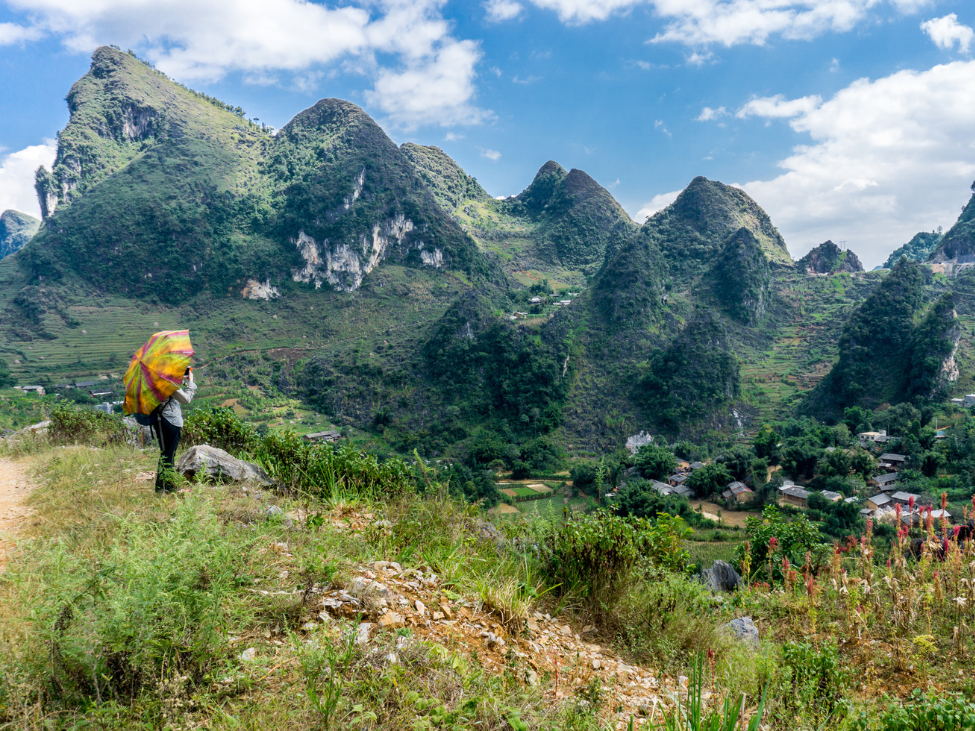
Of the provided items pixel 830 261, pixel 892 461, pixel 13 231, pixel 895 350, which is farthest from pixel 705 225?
pixel 13 231

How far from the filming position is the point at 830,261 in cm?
6288

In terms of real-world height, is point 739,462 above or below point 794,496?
above

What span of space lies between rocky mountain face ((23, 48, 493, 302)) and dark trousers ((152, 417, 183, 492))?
205ft

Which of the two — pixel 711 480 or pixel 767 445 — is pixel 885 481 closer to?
pixel 767 445

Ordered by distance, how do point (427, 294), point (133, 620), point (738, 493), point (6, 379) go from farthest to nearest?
point (427, 294)
point (6, 379)
point (738, 493)
point (133, 620)

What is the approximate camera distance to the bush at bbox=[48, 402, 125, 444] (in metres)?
6.53

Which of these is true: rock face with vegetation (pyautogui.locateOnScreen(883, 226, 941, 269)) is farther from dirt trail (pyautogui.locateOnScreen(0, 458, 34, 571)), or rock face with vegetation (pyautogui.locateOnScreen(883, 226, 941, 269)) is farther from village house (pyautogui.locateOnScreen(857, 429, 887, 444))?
dirt trail (pyautogui.locateOnScreen(0, 458, 34, 571))

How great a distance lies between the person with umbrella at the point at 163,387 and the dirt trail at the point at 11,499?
0.91 m

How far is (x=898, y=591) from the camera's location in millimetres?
2867

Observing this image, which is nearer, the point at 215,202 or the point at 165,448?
the point at 165,448

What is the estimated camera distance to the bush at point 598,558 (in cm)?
298

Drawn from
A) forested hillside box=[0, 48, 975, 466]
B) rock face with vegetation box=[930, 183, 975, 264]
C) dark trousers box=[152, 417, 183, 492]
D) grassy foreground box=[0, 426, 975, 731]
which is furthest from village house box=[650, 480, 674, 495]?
rock face with vegetation box=[930, 183, 975, 264]

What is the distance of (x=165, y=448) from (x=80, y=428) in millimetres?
4365

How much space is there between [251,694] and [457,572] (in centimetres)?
130
